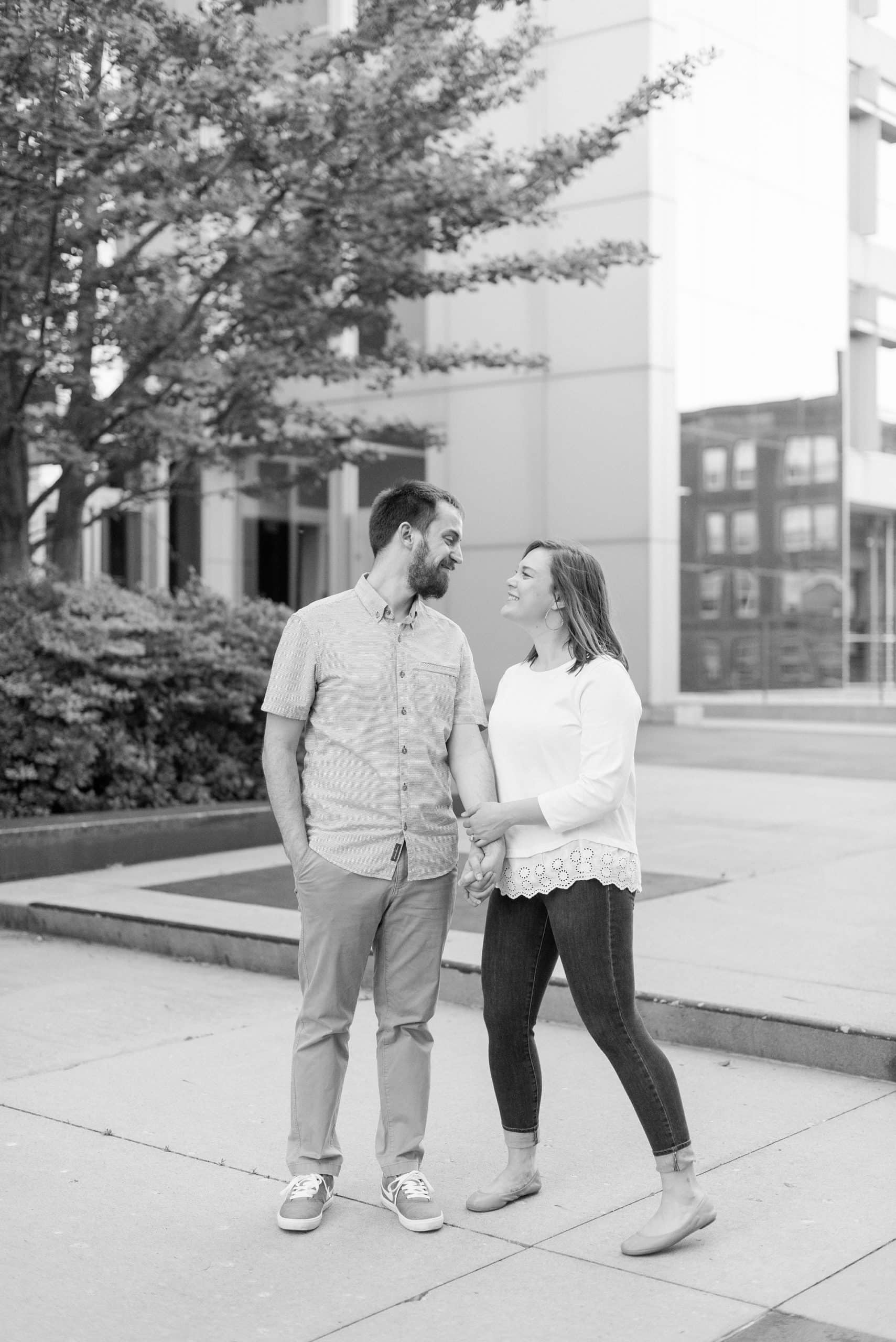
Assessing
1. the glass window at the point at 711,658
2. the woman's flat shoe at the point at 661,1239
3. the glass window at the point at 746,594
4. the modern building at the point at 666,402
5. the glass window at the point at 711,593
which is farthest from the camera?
the glass window at the point at 746,594

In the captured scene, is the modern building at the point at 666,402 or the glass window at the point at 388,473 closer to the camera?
the modern building at the point at 666,402

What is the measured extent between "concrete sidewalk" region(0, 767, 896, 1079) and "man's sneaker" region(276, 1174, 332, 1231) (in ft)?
7.14

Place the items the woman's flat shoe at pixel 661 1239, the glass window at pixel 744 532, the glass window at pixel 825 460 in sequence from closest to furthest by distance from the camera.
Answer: the woman's flat shoe at pixel 661 1239 → the glass window at pixel 744 532 → the glass window at pixel 825 460

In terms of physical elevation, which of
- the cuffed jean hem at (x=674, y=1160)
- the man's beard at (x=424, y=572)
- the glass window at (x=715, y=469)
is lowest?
the cuffed jean hem at (x=674, y=1160)

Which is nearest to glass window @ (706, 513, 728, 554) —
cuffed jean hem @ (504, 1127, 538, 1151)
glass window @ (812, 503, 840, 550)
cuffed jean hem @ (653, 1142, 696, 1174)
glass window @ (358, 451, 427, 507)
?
glass window @ (812, 503, 840, 550)

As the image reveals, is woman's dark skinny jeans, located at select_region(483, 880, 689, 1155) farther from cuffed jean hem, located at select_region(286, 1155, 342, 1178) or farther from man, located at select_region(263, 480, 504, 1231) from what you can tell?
cuffed jean hem, located at select_region(286, 1155, 342, 1178)

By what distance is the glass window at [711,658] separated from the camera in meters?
23.3

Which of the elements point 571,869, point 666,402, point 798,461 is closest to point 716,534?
point 666,402

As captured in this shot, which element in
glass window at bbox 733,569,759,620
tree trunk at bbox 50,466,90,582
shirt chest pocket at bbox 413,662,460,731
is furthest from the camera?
glass window at bbox 733,569,759,620

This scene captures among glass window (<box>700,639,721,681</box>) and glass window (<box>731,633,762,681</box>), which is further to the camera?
glass window (<box>731,633,762,681</box>)

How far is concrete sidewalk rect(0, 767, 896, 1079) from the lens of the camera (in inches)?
226

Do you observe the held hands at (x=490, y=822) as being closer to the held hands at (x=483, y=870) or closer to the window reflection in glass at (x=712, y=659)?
the held hands at (x=483, y=870)

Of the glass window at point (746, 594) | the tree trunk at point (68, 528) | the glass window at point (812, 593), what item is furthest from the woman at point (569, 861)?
the glass window at point (812, 593)

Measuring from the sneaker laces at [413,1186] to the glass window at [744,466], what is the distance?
20.2m
